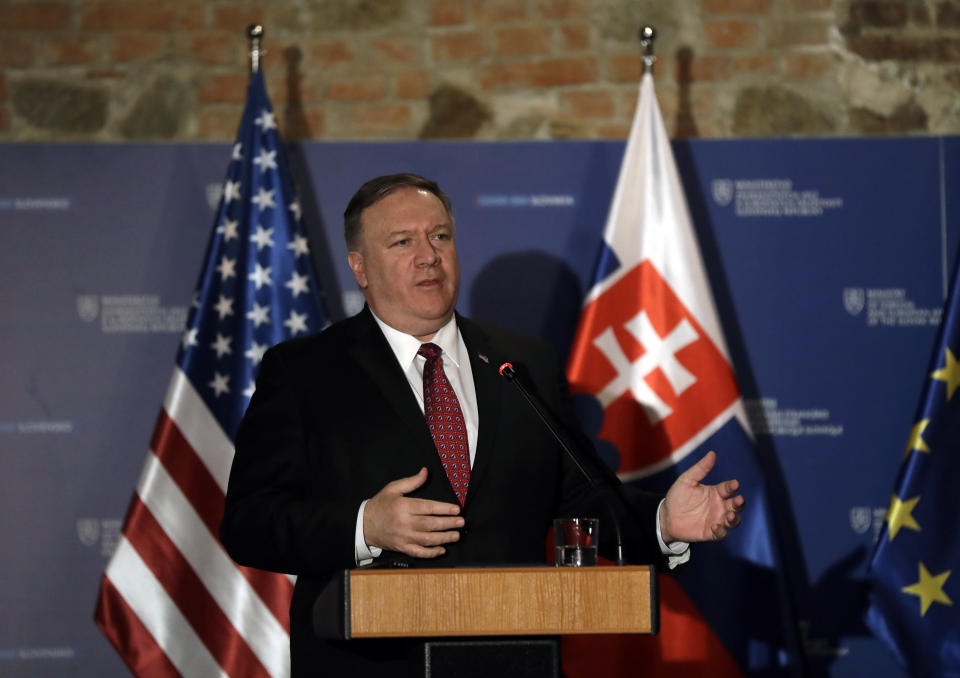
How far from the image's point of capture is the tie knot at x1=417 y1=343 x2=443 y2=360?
8.00ft

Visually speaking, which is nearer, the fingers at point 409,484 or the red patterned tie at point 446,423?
the fingers at point 409,484

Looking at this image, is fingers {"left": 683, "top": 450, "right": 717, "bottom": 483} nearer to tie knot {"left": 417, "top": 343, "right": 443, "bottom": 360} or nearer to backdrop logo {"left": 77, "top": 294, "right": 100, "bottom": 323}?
tie knot {"left": 417, "top": 343, "right": 443, "bottom": 360}

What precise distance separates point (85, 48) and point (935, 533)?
3.32 meters

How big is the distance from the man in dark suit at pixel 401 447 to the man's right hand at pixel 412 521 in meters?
0.05

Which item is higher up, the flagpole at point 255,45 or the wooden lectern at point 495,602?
the flagpole at point 255,45

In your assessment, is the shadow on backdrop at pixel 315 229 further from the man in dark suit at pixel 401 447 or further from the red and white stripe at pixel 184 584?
the man in dark suit at pixel 401 447

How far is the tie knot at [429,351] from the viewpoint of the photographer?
2.44 metres

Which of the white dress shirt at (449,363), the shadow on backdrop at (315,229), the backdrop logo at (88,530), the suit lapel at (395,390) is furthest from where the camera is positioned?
the shadow on backdrop at (315,229)

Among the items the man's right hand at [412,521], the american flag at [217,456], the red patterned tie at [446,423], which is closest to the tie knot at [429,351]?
the red patterned tie at [446,423]

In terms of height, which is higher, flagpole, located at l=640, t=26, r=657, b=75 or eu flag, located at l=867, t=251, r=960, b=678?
flagpole, located at l=640, t=26, r=657, b=75

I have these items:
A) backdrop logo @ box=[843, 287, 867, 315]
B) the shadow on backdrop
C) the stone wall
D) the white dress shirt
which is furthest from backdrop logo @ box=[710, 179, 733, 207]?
the white dress shirt

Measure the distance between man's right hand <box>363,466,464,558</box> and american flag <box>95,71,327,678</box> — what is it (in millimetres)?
1705

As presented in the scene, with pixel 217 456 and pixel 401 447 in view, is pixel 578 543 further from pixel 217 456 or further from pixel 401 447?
pixel 217 456

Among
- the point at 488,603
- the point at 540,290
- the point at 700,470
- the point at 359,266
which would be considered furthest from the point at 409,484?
the point at 540,290
